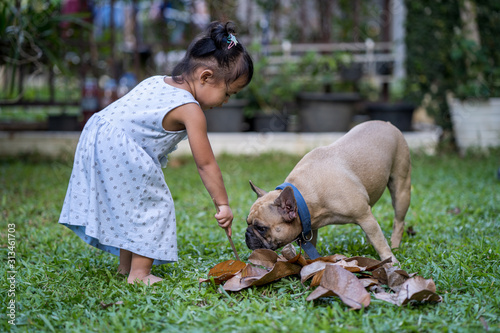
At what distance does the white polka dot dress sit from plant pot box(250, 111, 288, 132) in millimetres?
5243

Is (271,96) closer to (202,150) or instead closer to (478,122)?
(478,122)

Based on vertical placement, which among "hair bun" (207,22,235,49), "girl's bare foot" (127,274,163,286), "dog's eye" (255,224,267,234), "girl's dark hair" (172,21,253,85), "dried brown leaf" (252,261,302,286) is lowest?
"girl's bare foot" (127,274,163,286)

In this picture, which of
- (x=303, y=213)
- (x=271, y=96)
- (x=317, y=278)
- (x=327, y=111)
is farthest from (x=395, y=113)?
(x=317, y=278)

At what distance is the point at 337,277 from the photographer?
7.99ft

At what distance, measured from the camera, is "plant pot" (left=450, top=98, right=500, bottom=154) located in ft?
23.3

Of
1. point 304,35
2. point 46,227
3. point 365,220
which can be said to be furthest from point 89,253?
point 304,35

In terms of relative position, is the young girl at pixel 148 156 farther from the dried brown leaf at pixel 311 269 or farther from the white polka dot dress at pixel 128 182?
the dried brown leaf at pixel 311 269

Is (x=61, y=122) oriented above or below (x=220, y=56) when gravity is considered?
below

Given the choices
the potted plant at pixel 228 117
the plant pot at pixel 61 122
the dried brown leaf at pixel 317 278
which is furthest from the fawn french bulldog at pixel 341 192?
the plant pot at pixel 61 122

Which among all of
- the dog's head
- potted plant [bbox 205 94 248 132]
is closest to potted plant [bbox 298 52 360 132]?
potted plant [bbox 205 94 248 132]

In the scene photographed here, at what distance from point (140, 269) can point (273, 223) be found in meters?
0.73

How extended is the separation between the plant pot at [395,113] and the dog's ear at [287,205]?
551cm

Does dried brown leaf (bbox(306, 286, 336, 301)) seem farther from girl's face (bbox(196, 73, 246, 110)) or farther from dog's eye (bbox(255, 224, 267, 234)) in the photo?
girl's face (bbox(196, 73, 246, 110))

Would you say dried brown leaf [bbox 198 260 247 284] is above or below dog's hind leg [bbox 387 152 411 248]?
below
